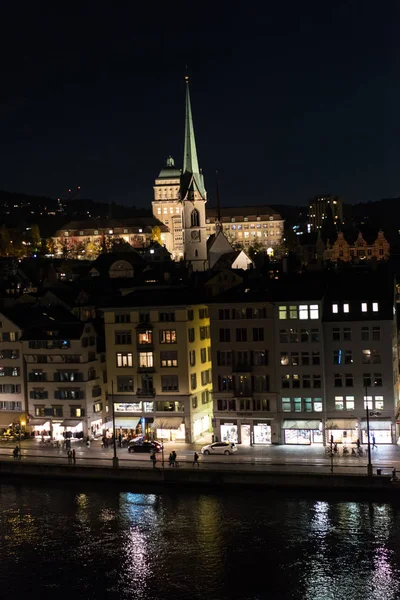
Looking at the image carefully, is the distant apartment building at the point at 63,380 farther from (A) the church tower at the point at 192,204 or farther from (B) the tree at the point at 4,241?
(B) the tree at the point at 4,241

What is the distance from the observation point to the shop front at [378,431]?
53.6 meters

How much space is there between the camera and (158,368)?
5872cm

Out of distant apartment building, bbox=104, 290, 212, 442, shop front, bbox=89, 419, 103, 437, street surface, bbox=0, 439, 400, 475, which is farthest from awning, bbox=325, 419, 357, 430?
shop front, bbox=89, 419, 103, 437

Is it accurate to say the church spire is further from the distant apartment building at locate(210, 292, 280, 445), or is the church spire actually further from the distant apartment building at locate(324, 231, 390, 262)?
the distant apartment building at locate(210, 292, 280, 445)

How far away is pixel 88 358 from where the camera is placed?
6075cm

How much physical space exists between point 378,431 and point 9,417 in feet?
78.1

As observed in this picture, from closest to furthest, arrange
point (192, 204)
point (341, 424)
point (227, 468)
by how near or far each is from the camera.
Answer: point (227, 468) → point (341, 424) → point (192, 204)

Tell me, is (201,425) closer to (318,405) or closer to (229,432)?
(229,432)

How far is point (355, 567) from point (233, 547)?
559 cm

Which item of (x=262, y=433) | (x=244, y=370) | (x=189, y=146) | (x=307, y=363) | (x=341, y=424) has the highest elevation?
(x=189, y=146)

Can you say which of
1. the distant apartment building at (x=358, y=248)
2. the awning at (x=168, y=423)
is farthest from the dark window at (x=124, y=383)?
the distant apartment building at (x=358, y=248)

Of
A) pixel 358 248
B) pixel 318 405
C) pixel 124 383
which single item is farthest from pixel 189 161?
pixel 318 405

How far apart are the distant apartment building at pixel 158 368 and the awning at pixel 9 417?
651 centimetres

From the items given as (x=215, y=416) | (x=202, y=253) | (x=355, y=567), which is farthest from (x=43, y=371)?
(x=202, y=253)
